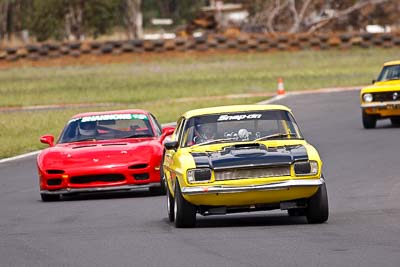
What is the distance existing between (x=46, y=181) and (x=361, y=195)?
426 cm

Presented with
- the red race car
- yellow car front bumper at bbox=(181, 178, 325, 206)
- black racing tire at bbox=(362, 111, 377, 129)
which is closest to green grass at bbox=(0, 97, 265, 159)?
black racing tire at bbox=(362, 111, 377, 129)

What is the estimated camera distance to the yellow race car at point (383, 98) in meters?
26.6

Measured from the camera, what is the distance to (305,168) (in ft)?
39.1

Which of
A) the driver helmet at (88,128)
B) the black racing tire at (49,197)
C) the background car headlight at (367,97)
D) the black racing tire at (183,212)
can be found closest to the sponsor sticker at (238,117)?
the black racing tire at (183,212)

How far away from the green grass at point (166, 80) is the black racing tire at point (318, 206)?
51.3 ft

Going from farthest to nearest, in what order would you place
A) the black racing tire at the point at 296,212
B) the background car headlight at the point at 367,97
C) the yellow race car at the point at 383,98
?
the background car headlight at the point at 367,97 → the yellow race car at the point at 383,98 → the black racing tire at the point at 296,212

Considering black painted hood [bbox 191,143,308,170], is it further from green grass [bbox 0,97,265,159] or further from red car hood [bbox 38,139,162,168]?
green grass [bbox 0,97,265,159]

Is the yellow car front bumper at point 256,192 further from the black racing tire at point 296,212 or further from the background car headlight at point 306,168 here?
the black racing tire at point 296,212

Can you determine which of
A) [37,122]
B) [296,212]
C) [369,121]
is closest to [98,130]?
[296,212]

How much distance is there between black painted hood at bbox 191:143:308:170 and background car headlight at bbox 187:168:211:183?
0.05 metres

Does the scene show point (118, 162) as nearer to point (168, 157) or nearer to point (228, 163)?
point (168, 157)

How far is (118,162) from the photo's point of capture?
16.9m

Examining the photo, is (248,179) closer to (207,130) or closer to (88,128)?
(207,130)

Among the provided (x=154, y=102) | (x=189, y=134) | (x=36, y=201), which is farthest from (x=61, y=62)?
(x=189, y=134)
